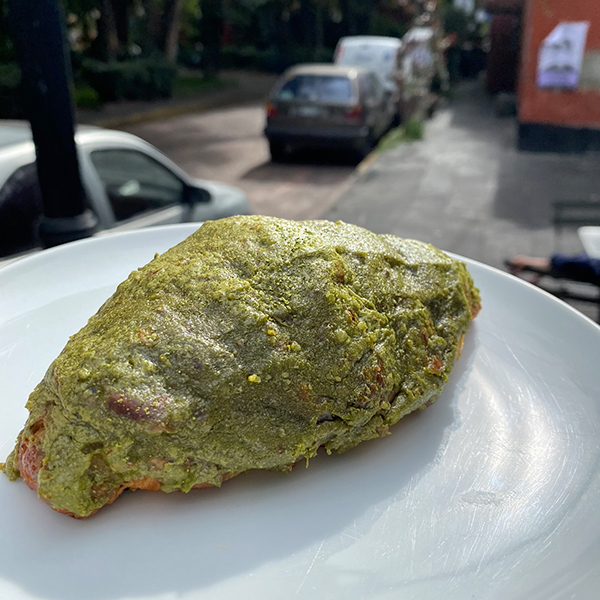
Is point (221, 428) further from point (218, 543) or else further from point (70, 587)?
point (70, 587)

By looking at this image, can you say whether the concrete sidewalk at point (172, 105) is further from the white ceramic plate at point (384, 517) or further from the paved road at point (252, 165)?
the white ceramic plate at point (384, 517)

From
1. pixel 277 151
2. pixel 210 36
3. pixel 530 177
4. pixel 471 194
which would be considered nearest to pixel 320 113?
pixel 277 151

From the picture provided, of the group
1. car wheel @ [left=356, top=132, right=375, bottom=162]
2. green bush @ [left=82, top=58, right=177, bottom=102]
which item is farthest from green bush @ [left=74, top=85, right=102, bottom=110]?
car wheel @ [left=356, top=132, right=375, bottom=162]

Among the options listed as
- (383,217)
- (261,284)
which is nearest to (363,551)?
(261,284)

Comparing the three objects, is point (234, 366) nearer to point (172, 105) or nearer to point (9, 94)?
point (9, 94)

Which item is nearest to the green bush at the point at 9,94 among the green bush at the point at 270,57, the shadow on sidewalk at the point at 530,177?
the shadow on sidewalk at the point at 530,177
